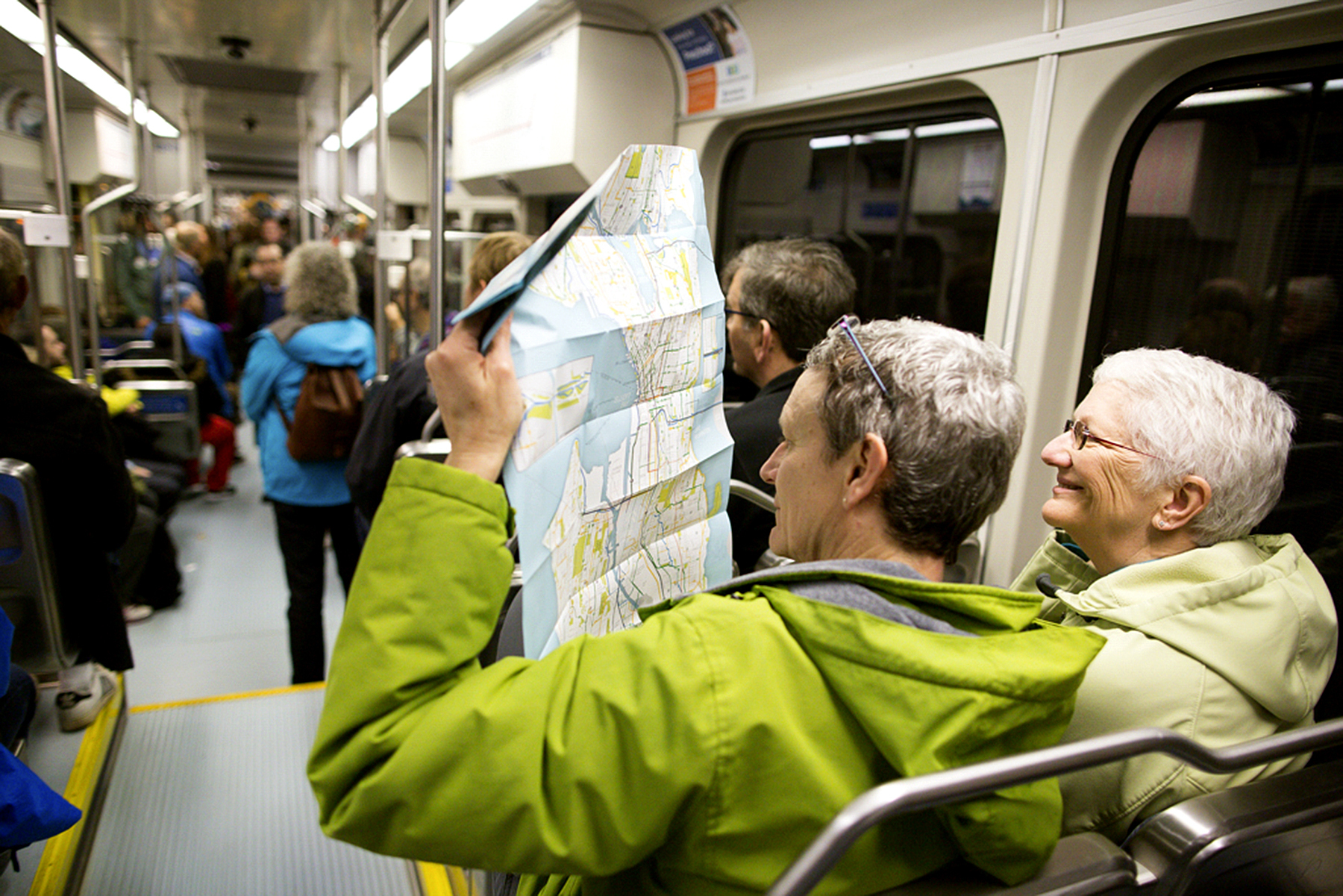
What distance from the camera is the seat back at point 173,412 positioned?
188 inches

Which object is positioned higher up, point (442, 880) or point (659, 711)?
point (659, 711)

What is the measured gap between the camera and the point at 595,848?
0.88 meters

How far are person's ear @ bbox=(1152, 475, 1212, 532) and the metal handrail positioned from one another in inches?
16.5

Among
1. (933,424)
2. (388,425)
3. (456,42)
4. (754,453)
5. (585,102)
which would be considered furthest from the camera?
(456,42)

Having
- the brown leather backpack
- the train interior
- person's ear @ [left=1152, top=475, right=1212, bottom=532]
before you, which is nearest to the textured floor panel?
the train interior

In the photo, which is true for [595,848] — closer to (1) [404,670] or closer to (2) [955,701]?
(1) [404,670]

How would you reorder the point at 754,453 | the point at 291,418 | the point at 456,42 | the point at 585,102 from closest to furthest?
the point at 754,453 < the point at 291,418 < the point at 585,102 < the point at 456,42

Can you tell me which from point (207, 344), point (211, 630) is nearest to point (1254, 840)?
point (211, 630)

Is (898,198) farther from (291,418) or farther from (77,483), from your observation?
(77,483)

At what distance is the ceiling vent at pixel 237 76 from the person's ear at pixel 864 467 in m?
6.08

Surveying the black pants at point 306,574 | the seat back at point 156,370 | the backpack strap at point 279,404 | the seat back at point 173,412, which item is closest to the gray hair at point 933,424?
the black pants at point 306,574

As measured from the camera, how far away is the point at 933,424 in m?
1.06

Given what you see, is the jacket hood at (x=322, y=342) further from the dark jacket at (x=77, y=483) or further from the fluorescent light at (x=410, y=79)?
the fluorescent light at (x=410, y=79)

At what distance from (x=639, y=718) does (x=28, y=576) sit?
2.20m
